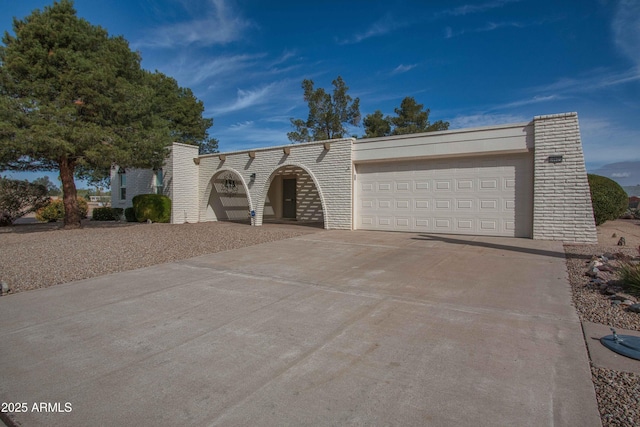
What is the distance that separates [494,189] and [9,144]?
14.5 meters

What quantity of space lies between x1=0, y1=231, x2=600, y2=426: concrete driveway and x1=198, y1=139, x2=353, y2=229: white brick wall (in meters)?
7.27

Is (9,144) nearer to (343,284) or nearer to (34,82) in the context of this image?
(34,82)

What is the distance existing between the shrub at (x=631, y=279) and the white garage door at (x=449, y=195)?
5.54 meters

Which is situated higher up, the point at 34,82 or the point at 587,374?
the point at 34,82

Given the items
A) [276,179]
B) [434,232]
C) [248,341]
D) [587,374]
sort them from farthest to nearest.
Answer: [276,179] → [434,232] → [248,341] → [587,374]

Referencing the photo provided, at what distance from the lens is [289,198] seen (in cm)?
1906

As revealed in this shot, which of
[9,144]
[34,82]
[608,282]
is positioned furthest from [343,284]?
[34,82]

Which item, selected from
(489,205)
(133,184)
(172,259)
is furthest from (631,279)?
(133,184)

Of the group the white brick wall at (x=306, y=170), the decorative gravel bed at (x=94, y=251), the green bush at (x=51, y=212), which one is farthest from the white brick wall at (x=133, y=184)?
the decorative gravel bed at (x=94, y=251)

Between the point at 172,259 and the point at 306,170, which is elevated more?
the point at 306,170

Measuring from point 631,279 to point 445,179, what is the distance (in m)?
6.89

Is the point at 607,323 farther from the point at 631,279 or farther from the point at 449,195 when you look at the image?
the point at 449,195

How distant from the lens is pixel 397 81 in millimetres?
18344

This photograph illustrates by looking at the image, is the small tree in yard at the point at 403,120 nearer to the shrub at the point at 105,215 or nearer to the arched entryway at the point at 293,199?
the arched entryway at the point at 293,199
